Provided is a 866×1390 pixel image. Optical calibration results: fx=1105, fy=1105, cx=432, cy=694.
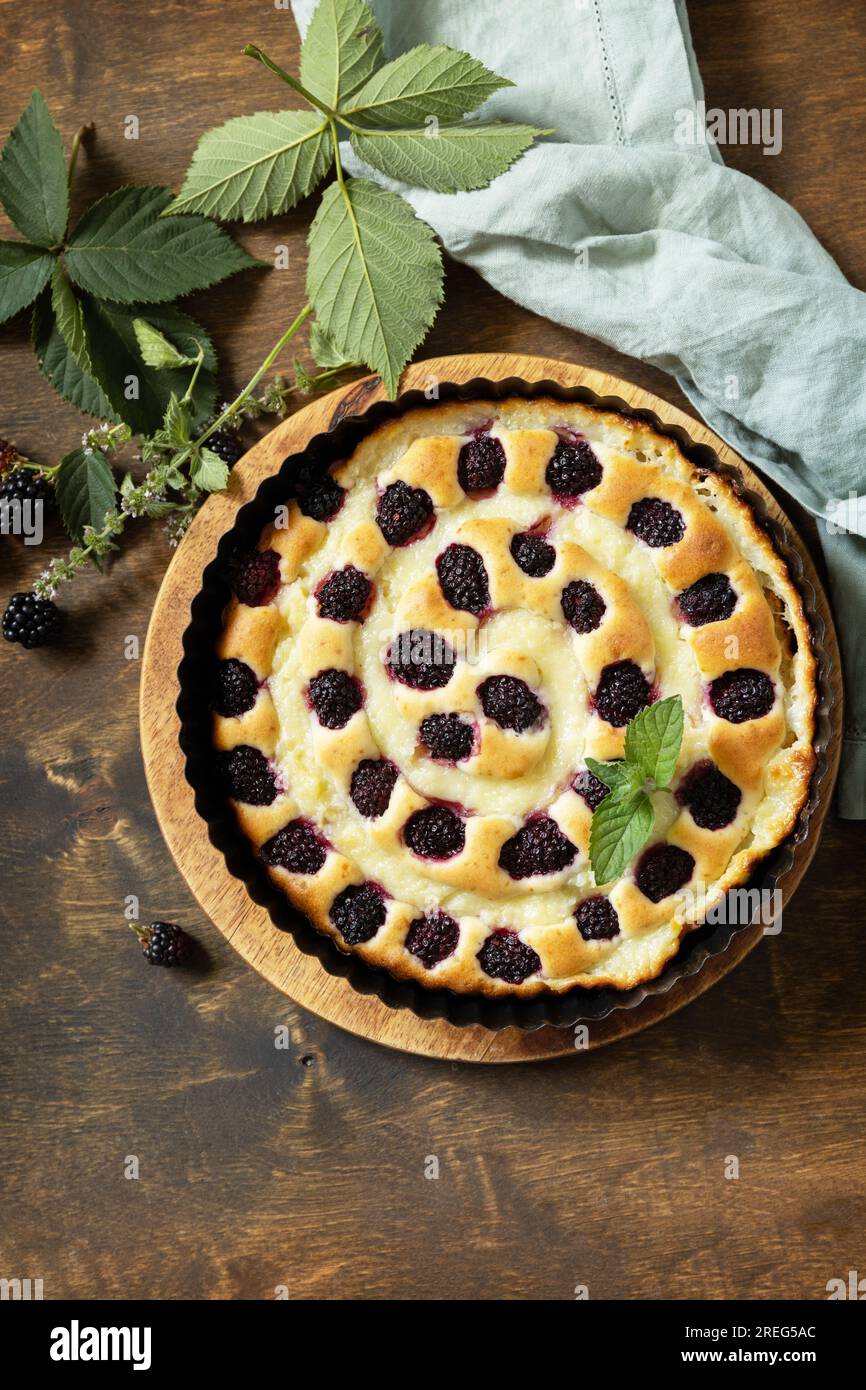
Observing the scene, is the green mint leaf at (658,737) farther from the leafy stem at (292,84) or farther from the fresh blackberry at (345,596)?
the leafy stem at (292,84)

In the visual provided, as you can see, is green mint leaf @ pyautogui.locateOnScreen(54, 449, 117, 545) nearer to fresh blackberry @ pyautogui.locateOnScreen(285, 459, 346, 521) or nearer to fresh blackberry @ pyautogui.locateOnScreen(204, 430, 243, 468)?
fresh blackberry @ pyautogui.locateOnScreen(204, 430, 243, 468)

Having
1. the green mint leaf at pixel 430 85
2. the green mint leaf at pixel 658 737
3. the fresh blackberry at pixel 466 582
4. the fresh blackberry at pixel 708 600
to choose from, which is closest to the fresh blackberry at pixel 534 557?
the fresh blackberry at pixel 466 582

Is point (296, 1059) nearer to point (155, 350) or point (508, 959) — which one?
point (508, 959)

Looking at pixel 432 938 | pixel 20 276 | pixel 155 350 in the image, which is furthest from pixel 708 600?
pixel 20 276

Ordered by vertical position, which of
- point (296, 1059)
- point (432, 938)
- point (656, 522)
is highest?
point (656, 522)

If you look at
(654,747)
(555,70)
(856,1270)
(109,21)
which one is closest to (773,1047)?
(856,1270)
